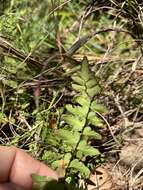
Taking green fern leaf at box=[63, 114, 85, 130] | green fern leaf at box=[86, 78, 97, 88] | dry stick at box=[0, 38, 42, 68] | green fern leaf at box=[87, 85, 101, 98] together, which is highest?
dry stick at box=[0, 38, 42, 68]

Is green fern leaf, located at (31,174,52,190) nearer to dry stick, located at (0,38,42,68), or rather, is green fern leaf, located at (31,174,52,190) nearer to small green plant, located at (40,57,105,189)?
small green plant, located at (40,57,105,189)

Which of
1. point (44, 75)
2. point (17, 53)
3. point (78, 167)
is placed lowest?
point (78, 167)

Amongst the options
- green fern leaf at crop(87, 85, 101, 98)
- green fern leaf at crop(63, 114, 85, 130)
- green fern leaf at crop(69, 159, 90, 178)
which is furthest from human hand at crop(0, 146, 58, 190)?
green fern leaf at crop(87, 85, 101, 98)

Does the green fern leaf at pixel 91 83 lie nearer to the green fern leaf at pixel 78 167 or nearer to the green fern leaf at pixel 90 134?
the green fern leaf at pixel 90 134

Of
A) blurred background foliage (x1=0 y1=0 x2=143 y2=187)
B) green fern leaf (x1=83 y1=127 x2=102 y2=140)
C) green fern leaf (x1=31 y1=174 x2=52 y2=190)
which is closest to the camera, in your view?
green fern leaf (x1=31 y1=174 x2=52 y2=190)

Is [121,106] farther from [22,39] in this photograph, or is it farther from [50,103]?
[22,39]

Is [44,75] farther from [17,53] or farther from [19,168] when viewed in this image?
[19,168]

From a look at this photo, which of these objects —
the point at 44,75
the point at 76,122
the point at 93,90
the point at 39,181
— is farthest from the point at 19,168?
the point at 44,75

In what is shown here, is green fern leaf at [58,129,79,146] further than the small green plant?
Yes

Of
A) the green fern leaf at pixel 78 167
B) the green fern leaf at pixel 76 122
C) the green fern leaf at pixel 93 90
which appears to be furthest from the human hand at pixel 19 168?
the green fern leaf at pixel 93 90
